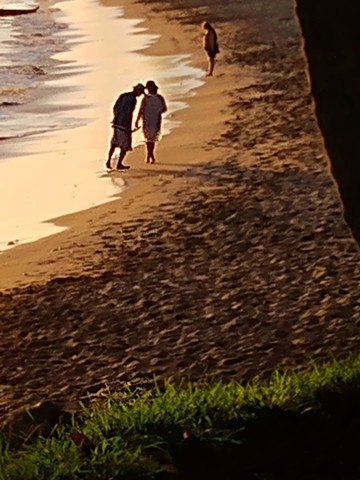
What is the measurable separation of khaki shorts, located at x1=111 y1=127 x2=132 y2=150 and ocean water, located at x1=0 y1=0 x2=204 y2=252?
1.66ft

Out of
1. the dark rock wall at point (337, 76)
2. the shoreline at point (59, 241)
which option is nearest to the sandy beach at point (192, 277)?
the shoreline at point (59, 241)

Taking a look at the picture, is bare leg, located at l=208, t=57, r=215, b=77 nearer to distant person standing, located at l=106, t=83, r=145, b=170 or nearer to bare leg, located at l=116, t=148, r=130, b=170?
bare leg, located at l=116, t=148, r=130, b=170

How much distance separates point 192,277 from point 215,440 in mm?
5431

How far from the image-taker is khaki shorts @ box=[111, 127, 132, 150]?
57.2 feet

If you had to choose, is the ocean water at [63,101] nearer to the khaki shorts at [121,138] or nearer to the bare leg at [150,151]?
the khaki shorts at [121,138]

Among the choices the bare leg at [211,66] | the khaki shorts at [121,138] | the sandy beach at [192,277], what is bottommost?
the sandy beach at [192,277]

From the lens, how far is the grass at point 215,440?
5.56 m

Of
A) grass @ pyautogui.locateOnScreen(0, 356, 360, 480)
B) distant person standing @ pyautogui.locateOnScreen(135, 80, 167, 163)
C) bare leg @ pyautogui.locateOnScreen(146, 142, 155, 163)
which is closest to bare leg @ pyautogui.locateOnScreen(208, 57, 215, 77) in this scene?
bare leg @ pyautogui.locateOnScreen(146, 142, 155, 163)

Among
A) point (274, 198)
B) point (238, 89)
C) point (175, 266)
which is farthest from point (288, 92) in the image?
point (175, 266)

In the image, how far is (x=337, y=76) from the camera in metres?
6.00

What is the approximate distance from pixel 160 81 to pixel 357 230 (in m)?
22.6

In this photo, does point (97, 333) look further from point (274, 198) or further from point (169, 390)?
point (274, 198)

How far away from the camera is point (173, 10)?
157 ft

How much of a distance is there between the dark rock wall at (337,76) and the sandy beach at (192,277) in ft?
7.89
